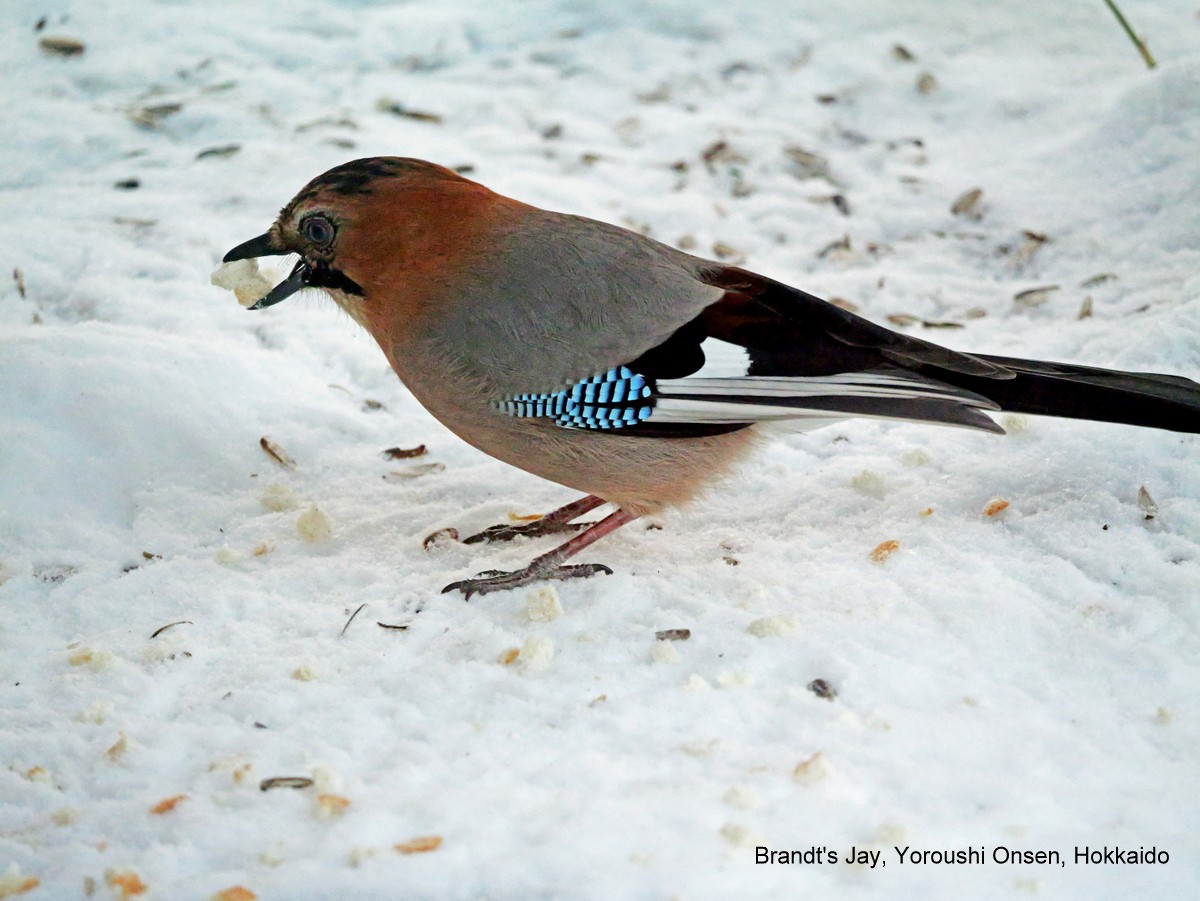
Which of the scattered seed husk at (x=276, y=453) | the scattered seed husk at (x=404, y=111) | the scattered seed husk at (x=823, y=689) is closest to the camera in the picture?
the scattered seed husk at (x=823, y=689)

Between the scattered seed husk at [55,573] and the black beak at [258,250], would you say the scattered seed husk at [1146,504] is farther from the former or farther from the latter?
the scattered seed husk at [55,573]

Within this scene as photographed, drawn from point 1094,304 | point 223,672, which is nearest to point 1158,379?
point 1094,304

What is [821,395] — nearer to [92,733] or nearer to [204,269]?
[92,733]

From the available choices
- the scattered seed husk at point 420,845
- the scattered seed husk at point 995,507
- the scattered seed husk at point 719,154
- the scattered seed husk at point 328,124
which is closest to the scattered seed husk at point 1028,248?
the scattered seed husk at point 719,154

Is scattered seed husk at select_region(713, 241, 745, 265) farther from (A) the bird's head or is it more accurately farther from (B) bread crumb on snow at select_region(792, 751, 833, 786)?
(B) bread crumb on snow at select_region(792, 751, 833, 786)

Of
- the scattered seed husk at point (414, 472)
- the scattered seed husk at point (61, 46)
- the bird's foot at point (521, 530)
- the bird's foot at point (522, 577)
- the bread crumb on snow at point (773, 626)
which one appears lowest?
the bird's foot at point (521, 530)
